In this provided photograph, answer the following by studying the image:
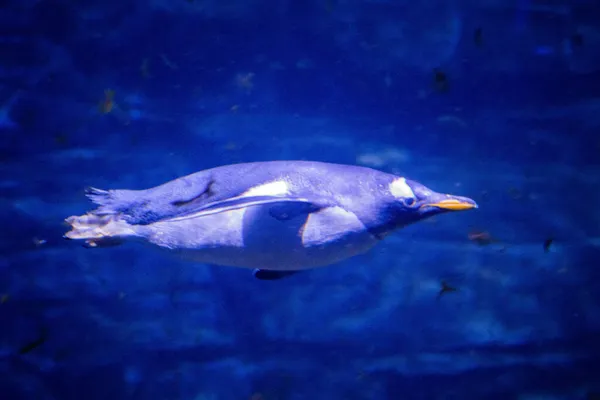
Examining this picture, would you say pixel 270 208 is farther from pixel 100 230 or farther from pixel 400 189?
pixel 100 230

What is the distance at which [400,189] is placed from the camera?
9.67 feet

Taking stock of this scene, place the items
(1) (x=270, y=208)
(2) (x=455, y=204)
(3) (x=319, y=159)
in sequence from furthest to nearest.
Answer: (3) (x=319, y=159)
(2) (x=455, y=204)
(1) (x=270, y=208)

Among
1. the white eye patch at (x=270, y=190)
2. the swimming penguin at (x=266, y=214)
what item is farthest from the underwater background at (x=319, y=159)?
the white eye patch at (x=270, y=190)

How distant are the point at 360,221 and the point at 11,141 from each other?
6664mm

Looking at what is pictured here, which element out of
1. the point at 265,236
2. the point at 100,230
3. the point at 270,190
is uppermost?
the point at 270,190

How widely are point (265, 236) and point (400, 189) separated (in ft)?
3.34

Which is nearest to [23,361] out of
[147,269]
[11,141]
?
[147,269]

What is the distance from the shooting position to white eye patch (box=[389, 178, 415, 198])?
292 cm

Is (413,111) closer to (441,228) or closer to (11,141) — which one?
(441,228)

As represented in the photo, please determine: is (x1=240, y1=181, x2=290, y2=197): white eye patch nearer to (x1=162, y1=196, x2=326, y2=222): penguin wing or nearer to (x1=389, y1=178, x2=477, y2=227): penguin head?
(x1=162, y1=196, x2=326, y2=222): penguin wing

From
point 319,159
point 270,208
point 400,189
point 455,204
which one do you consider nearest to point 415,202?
point 400,189

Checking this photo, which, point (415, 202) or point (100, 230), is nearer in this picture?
point (100, 230)

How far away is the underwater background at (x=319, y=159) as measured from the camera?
21.5 feet

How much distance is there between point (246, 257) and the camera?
2.85m
